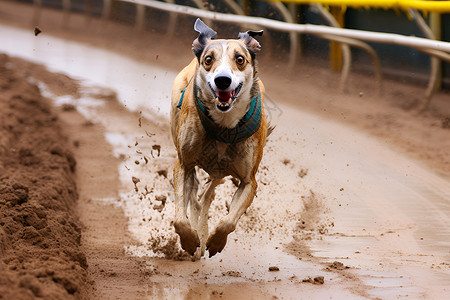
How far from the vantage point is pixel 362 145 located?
6.20 meters

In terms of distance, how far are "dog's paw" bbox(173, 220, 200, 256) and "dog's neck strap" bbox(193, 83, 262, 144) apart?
17.9 inches

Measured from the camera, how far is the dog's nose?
3.27 meters

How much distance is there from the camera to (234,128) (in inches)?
141

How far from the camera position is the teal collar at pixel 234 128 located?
11.7 feet

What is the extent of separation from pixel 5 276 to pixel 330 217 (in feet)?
8.13

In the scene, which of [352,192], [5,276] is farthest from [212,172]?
A: [352,192]

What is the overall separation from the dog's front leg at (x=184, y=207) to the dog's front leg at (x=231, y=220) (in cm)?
8

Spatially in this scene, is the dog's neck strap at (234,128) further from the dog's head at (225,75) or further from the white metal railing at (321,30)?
the white metal railing at (321,30)

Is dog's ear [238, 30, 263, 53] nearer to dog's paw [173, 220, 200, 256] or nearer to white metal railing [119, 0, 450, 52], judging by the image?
dog's paw [173, 220, 200, 256]

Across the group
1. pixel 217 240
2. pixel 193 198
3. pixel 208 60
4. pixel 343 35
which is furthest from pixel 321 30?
pixel 217 240

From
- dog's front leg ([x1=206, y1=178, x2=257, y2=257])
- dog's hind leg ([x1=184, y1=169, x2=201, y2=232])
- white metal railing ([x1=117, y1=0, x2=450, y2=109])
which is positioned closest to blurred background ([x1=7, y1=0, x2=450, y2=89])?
white metal railing ([x1=117, y1=0, x2=450, y2=109])

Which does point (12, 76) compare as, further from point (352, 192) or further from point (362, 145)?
point (352, 192)

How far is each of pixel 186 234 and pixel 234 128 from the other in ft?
1.86

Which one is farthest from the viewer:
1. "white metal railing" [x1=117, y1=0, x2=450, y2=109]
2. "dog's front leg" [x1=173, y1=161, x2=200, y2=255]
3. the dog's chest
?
"white metal railing" [x1=117, y1=0, x2=450, y2=109]
